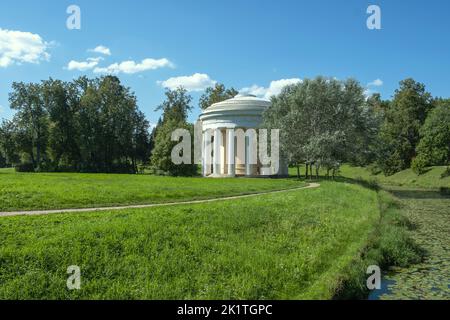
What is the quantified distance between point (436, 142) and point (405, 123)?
13667 mm

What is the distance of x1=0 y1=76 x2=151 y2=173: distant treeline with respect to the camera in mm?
66125

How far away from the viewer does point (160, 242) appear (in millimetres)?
13156

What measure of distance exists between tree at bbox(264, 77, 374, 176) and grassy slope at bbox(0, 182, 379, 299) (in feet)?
80.7

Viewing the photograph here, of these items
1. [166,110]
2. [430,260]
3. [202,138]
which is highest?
[166,110]

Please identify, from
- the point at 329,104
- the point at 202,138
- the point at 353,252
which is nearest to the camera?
the point at 353,252

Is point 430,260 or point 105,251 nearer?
point 105,251

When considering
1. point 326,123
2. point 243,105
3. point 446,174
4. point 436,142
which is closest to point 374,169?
point 436,142

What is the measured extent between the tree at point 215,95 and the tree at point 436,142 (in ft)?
120

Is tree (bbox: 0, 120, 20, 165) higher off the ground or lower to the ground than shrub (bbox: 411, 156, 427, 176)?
higher

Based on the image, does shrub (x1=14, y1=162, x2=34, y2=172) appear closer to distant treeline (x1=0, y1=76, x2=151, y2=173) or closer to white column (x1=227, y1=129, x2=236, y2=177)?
distant treeline (x1=0, y1=76, x2=151, y2=173)

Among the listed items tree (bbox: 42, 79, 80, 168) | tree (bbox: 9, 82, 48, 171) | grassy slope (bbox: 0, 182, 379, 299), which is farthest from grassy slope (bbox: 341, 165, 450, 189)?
tree (bbox: 9, 82, 48, 171)
